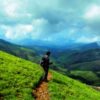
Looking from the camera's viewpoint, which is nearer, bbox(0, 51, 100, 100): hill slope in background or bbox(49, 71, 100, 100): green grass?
bbox(0, 51, 100, 100): hill slope in background

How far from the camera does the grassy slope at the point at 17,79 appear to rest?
4509 centimetres

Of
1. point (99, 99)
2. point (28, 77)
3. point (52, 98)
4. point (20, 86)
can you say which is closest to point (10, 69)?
point (28, 77)

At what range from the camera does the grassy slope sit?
45.1 meters

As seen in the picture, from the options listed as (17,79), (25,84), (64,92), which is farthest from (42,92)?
(17,79)

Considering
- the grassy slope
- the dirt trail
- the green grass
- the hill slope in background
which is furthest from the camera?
the green grass

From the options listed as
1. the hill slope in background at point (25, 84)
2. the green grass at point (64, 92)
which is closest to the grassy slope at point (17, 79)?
the hill slope in background at point (25, 84)

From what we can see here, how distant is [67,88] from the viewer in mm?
55719

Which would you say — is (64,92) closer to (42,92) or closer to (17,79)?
(42,92)

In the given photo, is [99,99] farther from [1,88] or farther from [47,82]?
[1,88]

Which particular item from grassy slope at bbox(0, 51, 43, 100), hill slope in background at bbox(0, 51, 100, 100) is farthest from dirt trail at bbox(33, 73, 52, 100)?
grassy slope at bbox(0, 51, 43, 100)

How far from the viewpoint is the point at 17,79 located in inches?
2045

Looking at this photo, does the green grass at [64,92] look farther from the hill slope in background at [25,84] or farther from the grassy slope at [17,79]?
the grassy slope at [17,79]

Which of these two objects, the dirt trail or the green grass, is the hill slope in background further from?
the dirt trail

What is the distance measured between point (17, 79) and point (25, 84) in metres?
2.32
